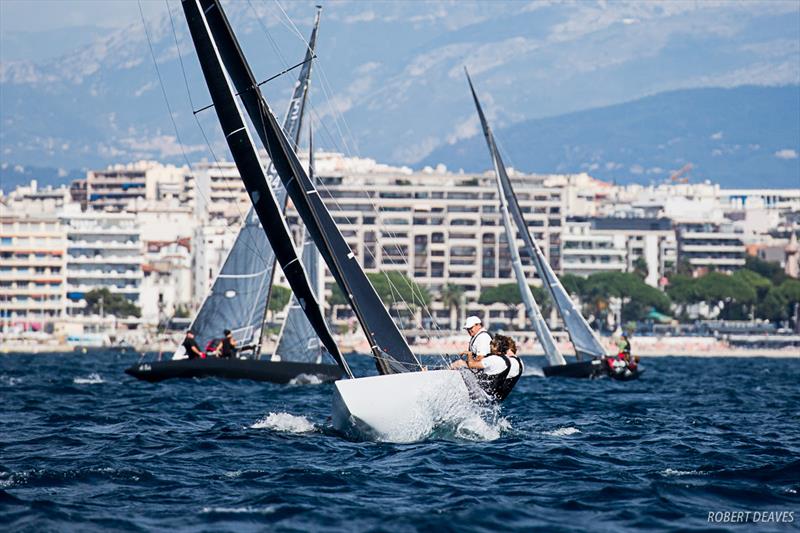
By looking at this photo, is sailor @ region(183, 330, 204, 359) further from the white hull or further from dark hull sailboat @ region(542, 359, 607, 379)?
the white hull

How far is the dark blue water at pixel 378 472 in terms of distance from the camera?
57.5 feet

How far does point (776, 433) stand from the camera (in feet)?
92.0

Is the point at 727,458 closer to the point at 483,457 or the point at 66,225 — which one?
the point at 483,457

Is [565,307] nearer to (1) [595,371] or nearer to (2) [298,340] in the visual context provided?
(1) [595,371]

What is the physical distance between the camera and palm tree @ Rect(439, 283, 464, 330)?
18688cm

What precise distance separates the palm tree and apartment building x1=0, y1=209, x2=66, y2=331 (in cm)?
3877

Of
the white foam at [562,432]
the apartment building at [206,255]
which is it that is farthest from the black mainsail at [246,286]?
the apartment building at [206,255]

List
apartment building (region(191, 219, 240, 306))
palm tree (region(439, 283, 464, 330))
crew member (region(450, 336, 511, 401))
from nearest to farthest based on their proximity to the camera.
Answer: crew member (region(450, 336, 511, 401))
apartment building (region(191, 219, 240, 306))
palm tree (region(439, 283, 464, 330))

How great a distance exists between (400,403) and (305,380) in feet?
69.9

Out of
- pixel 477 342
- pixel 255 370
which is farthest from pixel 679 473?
pixel 255 370

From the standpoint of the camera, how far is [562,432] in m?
26.8

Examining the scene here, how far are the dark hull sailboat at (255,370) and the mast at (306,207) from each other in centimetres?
1864

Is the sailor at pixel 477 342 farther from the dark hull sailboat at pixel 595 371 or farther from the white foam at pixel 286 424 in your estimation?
the dark hull sailboat at pixel 595 371

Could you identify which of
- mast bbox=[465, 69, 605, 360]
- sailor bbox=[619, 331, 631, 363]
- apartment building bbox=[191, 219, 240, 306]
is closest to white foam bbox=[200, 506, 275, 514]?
sailor bbox=[619, 331, 631, 363]
